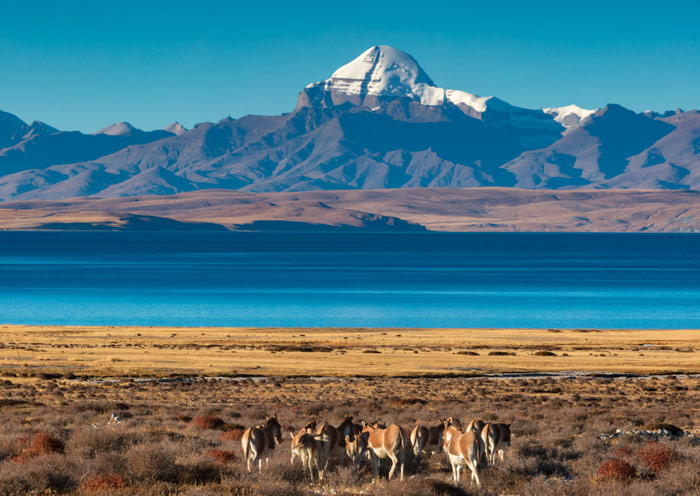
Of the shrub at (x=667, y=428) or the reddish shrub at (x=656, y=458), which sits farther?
the shrub at (x=667, y=428)

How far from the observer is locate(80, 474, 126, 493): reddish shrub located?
1349 centimetres

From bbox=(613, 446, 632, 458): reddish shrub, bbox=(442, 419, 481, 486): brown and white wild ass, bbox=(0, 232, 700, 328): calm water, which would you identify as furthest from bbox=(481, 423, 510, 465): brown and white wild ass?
bbox=(0, 232, 700, 328): calm water

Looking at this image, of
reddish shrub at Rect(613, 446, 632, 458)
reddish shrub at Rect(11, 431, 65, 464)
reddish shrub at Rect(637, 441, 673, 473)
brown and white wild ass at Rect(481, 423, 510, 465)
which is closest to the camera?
brown and white wild ass at Rect(481, 423, 510, 465)

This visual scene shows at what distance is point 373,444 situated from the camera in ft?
50.4

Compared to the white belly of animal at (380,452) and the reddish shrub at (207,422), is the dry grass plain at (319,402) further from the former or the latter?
the white belly of animal at (380,452)

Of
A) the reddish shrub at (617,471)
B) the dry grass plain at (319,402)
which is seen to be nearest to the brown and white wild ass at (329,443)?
the dry grass plain at (319,402)

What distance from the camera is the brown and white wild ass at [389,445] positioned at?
14898 millimetres

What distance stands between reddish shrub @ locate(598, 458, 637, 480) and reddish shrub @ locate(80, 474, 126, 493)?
7.68 meters

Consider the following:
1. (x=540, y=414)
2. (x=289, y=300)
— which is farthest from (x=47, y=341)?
(x=289, y=300)

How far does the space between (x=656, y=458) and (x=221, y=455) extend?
785 cm

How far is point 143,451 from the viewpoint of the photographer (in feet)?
50.8

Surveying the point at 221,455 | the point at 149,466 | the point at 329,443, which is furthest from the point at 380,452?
the point at 149,466

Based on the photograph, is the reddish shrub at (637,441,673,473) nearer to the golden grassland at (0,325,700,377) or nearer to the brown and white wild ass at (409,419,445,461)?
the brown and white wild ass at (409,419,445,461)

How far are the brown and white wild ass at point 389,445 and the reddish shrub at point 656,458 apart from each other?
4418 mm
